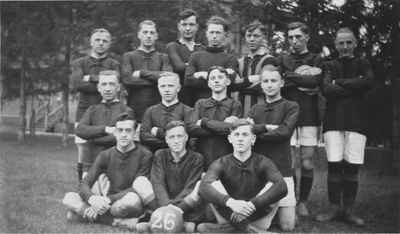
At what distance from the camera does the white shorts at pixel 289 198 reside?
5.07m

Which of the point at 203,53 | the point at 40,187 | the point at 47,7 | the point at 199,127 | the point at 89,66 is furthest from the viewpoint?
the point at 47,7

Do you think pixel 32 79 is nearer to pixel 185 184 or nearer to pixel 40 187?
pixel 40 187

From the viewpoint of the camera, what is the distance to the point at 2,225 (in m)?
4.79

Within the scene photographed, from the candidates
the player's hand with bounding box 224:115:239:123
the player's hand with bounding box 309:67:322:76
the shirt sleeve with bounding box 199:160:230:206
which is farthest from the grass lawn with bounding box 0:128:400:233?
the player's hand with bounding box 309:67:322:76

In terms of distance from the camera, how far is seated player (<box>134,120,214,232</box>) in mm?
4883

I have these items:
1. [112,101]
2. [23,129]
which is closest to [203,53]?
[112,101]

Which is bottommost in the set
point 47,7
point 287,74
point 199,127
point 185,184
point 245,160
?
point 185,184

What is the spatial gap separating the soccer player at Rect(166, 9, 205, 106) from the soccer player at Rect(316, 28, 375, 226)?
5.65 feet

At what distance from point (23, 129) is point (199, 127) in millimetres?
12546

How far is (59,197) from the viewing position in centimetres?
653

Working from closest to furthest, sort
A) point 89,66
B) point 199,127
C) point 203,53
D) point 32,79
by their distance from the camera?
point 199,127 → point 203,53 → point 89,66 → point 32,79

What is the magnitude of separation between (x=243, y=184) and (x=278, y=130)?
2.36 feet

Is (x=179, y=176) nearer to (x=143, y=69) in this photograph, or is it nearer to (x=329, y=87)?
(x=143, y=69)

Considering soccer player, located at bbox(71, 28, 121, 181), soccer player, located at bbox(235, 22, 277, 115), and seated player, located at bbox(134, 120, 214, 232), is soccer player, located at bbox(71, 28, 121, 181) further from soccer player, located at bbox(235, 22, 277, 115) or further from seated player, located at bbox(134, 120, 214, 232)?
soccer player, located at bbox(235, 22, 277, 115)
